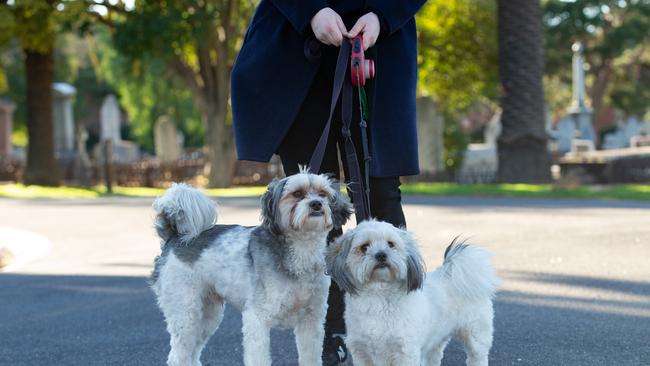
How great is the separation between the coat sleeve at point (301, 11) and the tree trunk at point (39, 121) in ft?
79.2

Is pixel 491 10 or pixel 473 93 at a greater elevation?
pixel 491 10

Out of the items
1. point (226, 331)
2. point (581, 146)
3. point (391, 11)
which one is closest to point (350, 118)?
point (391, 11)

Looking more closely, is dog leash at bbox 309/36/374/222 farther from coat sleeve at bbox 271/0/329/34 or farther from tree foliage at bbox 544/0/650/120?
tree foliage at bbox 544/0/650/120

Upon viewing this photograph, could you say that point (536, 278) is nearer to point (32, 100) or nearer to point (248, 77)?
point (248, 77)

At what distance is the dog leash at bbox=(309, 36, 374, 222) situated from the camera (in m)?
4.12

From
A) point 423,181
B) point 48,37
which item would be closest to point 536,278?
point 423,181

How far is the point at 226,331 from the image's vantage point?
5.95 meters

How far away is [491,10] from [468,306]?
982 inches

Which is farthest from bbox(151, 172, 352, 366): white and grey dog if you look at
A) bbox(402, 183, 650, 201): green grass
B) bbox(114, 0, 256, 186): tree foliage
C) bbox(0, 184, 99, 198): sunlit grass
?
bbox(114, 0, 256, 186): tree foliage

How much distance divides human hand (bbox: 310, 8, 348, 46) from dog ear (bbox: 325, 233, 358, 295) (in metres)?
0.93

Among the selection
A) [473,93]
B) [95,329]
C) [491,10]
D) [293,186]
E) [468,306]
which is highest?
[491,10]

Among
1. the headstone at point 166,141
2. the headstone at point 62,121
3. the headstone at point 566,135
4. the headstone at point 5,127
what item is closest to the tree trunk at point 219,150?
the headstone at point 166,141

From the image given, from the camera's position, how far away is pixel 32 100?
27078 millimetres

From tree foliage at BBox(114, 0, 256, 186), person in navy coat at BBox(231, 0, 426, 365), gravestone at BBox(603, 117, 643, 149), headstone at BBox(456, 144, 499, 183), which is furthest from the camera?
gravestone at BBox(603, 117, 643, 149)
